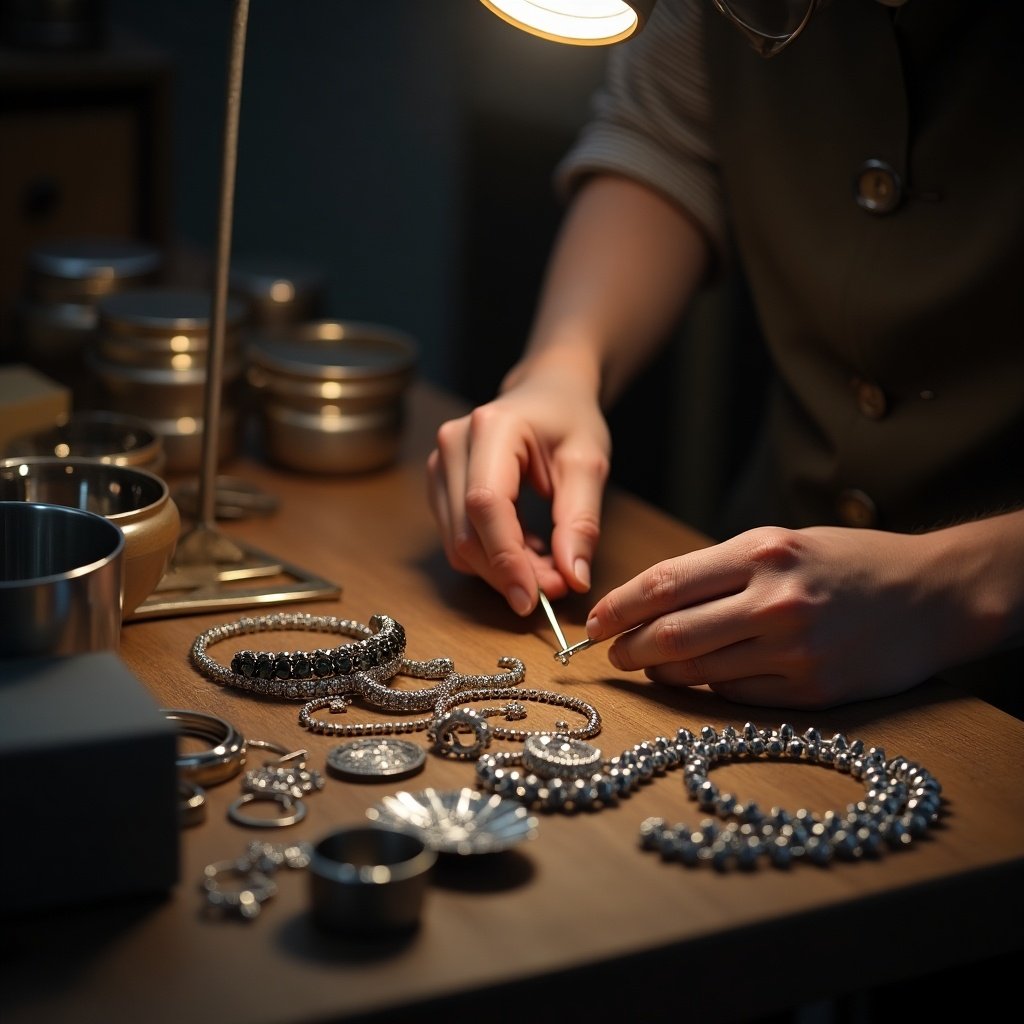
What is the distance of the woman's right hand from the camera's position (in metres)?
0.96

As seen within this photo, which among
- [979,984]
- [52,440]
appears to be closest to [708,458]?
[979,984]

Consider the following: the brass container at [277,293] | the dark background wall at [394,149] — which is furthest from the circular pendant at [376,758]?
the dark background wall at [394,149]

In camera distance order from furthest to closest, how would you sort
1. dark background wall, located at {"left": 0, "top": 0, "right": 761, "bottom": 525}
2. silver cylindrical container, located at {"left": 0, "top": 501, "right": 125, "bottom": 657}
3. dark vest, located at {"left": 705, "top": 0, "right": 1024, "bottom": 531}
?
dark background wall, located at {"left": 0, "top": 0, "right": 761, "bottom": 525} < dark vest, located at {"left": 705, "top": 0, "right": 1024, "bottom": 531} < silver cylindrical container, located at {"left": 0, "top": 501, "right": 125, "bottom": 657}

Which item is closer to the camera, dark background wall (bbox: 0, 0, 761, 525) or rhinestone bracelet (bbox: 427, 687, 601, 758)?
rhinestone bracelet (bbox: 427, 687, 601, 758)

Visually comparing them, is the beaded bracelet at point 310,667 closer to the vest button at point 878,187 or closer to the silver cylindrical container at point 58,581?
the silver cylindrical container at point 58,581

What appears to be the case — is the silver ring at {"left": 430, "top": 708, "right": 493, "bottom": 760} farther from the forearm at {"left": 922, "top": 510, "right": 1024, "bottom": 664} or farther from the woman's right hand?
the forearm at {"left": 922, "top": 510, "right": 1024, "bottom": 664}

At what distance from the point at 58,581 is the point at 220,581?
299 mm

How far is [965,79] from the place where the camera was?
103cm

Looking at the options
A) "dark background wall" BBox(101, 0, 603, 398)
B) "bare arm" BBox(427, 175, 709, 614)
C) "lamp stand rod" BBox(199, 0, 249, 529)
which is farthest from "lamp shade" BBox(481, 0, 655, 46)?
"dark background wall" BBox(101, 0, 603, 398)

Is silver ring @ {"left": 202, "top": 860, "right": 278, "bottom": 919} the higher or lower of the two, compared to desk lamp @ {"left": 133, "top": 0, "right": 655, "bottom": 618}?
lower

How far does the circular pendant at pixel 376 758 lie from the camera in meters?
0.73

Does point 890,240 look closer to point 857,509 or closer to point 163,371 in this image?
point 857,509

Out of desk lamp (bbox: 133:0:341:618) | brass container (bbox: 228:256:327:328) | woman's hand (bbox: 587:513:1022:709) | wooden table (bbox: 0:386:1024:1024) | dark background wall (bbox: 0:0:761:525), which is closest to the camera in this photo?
wooden table (bbox: 0:386:1024:1024)

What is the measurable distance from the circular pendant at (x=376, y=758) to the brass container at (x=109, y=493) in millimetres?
185
